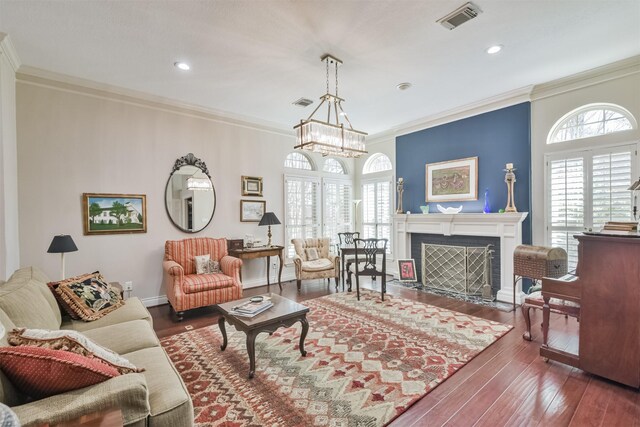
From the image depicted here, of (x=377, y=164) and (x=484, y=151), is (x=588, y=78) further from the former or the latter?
(x=377, y=164)

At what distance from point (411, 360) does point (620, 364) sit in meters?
1.55

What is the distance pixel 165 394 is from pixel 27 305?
4.08ft

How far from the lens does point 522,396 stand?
2195 mm

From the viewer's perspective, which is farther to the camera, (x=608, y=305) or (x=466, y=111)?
(x=466, y=111)

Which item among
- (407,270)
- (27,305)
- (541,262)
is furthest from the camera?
(407,270)

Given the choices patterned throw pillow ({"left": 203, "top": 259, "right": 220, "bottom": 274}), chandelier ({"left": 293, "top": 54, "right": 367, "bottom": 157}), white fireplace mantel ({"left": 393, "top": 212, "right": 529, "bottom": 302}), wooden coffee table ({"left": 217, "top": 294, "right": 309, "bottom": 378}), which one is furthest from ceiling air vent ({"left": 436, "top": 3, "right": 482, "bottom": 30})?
patterned throw pillow ({"left": 203, "top": 259, "right": 220, "bottom": 274})

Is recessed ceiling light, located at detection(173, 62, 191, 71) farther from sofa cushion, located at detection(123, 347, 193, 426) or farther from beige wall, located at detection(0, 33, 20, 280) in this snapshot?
sofa cushion, located at detection(123, 347, 193, 426)

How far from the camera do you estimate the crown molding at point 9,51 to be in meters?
2.87

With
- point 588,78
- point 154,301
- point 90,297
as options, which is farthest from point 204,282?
point 588,78

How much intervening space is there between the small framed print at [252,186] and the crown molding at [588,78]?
4535 millimetres

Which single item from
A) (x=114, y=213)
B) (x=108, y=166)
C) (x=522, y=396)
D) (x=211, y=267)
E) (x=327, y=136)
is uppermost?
(x=327, y=136)

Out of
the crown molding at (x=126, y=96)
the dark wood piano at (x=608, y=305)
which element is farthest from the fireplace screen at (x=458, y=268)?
the crown molding at (x=126, y=96)

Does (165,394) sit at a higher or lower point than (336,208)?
lower

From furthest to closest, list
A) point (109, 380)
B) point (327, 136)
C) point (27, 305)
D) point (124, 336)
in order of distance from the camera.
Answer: point (327, 136), point (124, 336), point (27, 305), point (109, 380)
